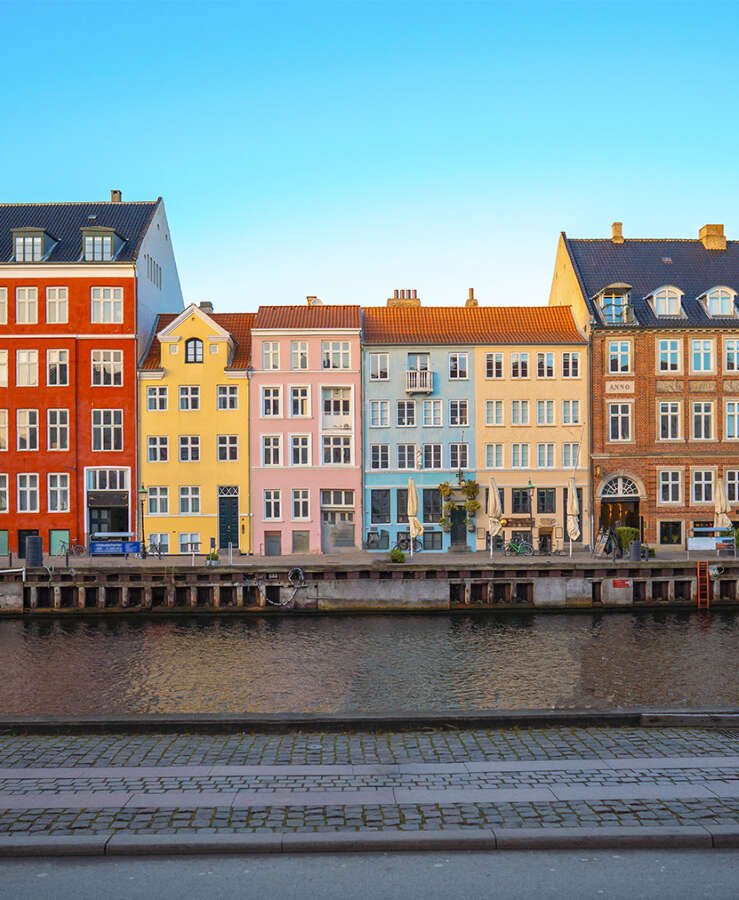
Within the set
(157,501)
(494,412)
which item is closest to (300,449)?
(157,501)

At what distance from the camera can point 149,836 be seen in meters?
9.37

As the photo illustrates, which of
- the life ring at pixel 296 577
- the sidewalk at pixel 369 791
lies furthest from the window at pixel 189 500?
the sidewalk at pixel 369 791

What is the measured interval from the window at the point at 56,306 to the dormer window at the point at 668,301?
116ft

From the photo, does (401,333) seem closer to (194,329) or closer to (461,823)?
(194,329)

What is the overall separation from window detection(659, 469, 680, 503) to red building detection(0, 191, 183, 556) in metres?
31.2

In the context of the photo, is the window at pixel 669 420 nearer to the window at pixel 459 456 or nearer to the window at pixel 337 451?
the window at pixel 459 456

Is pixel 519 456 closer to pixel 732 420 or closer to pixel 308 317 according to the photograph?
pixel 732 420

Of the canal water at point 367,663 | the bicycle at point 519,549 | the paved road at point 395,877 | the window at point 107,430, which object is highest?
the window at point 107,430

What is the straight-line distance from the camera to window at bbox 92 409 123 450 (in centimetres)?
4934

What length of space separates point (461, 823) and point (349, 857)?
1.41m

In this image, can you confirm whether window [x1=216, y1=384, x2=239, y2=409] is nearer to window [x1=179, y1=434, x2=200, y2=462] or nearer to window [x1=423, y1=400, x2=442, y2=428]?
window [x1=179, y1=434, x2=200, y2=462]

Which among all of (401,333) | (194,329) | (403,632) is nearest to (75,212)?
(194,329)

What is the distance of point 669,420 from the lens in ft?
164

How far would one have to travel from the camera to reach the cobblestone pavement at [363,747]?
1234 centimetres
